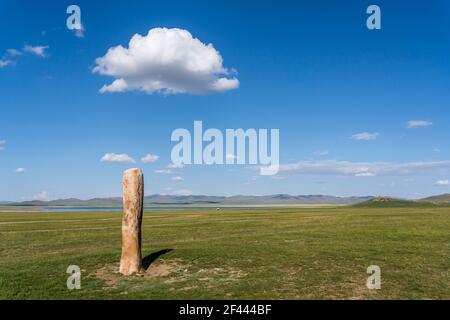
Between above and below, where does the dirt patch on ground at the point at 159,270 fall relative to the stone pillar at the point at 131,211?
below

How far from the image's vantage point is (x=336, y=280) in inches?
630
